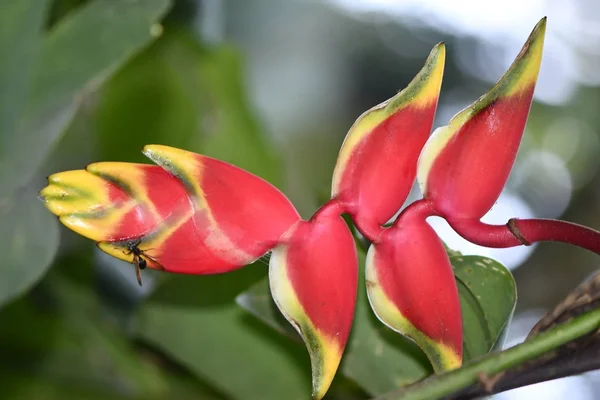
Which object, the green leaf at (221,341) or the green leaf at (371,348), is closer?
the green leaf at (371,348)

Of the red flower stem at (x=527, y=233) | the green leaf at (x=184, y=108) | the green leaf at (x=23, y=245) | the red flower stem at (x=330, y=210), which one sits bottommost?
the green leaf at (x=23, y=245)

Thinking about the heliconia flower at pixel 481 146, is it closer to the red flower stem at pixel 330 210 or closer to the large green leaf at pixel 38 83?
the red flower stem at pixel 330 210

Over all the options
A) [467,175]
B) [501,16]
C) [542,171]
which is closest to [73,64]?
[467,175]

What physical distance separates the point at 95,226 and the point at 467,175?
5.4 inches

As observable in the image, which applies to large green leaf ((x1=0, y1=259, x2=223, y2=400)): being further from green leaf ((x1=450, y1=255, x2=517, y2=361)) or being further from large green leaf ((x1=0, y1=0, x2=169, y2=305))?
green leaf ((x1=450, y1=255, x2=517, y2=361))

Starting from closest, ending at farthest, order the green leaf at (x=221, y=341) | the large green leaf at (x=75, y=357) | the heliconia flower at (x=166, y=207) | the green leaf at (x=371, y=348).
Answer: the heliconia flower at (x=166, y=207)
the green leaf at (x=371, y=348)
the green leaf at (x=221, y=341)
the large green leaf at (x=75, y=357)

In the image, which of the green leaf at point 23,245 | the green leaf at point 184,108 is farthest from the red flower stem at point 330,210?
the green leaf at point 184,108

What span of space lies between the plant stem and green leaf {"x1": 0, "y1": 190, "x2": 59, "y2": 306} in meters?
0.24

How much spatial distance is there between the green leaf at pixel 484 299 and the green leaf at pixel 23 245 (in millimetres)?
234

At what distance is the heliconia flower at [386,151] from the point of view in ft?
0.85

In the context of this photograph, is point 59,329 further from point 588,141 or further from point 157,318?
point 588,141

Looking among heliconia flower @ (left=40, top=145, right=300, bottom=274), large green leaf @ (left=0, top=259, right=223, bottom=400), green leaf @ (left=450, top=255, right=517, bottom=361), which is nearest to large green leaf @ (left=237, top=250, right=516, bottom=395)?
green leaf @ (left=450, top=255, right=517, bottom=361)

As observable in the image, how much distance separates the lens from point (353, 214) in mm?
277

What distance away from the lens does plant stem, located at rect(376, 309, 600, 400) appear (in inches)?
10.5
